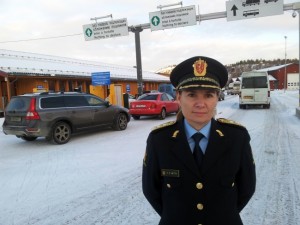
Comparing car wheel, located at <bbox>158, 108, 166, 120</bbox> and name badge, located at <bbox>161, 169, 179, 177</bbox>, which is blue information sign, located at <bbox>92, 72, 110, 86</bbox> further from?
name badge, located at <bbox>161, 169, 179, 177</bbox>

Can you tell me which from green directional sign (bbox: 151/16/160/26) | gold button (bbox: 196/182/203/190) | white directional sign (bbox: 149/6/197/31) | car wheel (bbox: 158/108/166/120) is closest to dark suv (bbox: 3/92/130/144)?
car wheel (bbox: 158/108/166/120)

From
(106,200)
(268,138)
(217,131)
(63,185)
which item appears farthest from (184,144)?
(268,138)

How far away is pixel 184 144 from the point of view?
178cm

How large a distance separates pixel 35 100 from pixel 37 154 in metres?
1.91

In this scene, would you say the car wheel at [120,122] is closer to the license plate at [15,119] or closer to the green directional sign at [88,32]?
the license plate at [15,119]

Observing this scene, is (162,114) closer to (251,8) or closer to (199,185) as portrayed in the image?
(251,8)

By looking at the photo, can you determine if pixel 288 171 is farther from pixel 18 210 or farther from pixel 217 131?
pixel 18 210

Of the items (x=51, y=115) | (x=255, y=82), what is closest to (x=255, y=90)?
(x=255, y=82)

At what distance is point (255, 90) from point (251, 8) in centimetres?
534

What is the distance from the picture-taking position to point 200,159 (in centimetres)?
175

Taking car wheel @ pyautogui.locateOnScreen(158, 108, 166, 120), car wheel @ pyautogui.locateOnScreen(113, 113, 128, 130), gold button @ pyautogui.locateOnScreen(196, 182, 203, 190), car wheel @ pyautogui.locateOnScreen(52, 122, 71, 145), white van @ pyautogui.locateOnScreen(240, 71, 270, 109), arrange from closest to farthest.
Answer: gold button @ pyautogui.locateOnScreen(196, 182, 203, 190) < car wheel @ pyautogui.locateOnScreen(52, 122, 71, 145) < car wheel @ pyautogui.locateOnScreen(113, 113, 128, 130) < car wheel @ pyautogui.locateOnScreen(158, 108, 166, 120) < white van @ pyautogui.locateOnScreen(240, 71, 270, 109)

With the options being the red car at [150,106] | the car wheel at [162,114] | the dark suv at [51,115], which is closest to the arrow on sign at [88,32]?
the red car at [150,106]

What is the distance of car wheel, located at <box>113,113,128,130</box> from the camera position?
11344mm

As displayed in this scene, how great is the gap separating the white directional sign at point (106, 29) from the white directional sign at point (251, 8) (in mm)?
6999
